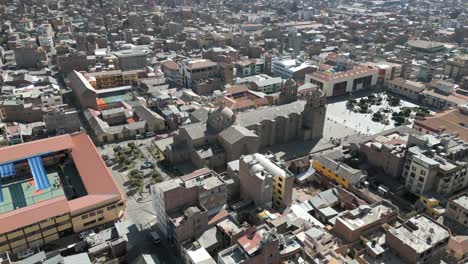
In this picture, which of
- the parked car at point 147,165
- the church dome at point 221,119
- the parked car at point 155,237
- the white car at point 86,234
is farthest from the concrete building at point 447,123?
the white car at point 86,234

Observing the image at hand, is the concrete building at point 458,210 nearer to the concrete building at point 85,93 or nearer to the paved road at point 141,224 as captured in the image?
the paved road at point 141,224

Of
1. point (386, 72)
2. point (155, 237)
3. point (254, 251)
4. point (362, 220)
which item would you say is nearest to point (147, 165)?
point (155, 237)

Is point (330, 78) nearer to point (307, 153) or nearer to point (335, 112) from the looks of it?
point (335, 112)

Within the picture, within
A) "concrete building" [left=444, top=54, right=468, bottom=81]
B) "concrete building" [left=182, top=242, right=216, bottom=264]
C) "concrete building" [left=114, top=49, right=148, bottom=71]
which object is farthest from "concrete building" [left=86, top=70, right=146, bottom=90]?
"concrete building" [left=444, top=54, right=468, bottom=81]

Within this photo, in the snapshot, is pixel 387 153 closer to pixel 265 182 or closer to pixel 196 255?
pixel 265 182

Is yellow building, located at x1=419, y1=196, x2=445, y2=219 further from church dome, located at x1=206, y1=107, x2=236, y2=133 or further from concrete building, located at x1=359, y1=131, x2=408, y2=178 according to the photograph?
church dome, located at x1=206, y1=107, x2=236, y2=133

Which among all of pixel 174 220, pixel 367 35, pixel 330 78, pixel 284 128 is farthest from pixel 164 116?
pixel 367 35
